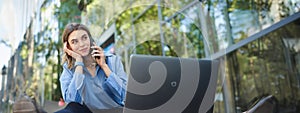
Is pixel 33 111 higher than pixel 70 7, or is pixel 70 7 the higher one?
pixel 70 7

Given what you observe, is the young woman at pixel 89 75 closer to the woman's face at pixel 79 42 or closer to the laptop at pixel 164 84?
the woman's face at pixel 79 42

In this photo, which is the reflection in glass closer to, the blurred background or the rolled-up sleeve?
the blurred background

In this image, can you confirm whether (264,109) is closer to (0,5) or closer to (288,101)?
(0,5)

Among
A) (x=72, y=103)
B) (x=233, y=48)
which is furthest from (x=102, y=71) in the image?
(x=233, y=48)

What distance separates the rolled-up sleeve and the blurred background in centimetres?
49

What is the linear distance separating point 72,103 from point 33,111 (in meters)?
0.25

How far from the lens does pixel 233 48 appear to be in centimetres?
382

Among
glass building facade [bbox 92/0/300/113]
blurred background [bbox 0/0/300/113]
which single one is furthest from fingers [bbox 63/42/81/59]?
glass building facade [bbox 92/0/300/113]

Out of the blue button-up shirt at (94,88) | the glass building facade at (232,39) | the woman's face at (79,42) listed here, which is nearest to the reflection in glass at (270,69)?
the glass building facade at (232,39)

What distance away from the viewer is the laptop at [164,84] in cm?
113

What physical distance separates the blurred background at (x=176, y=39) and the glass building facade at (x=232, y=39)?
0.4 inches

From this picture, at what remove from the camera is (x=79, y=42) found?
1.71 m

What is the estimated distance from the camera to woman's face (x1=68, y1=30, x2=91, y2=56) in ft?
5.52

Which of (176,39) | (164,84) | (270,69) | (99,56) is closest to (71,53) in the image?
(99,56)
